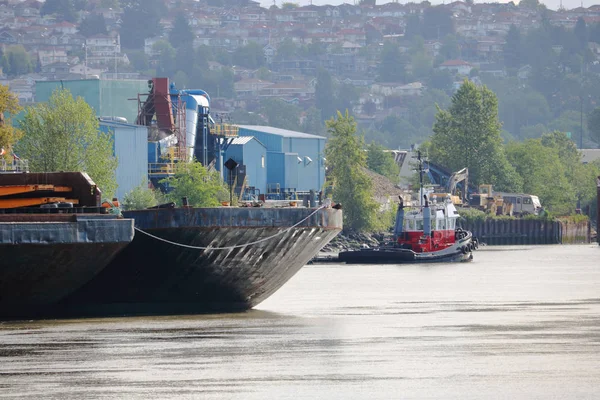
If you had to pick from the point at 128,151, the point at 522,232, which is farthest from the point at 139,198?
the point at 522,232

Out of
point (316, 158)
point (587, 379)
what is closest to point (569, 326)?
point (587, 379)

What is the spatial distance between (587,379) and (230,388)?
5.36 meters

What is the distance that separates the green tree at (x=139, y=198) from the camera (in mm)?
74194

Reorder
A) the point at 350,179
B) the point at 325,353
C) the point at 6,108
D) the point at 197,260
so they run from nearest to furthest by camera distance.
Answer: the point at 325,353, the point at 197,260, the point at 6,108, the point at 350,179

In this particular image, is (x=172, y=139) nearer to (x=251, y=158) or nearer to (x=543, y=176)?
(x=251, y=158)

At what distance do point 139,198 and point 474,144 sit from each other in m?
80.7

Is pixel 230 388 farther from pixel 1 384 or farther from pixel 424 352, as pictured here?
pixel 424 352

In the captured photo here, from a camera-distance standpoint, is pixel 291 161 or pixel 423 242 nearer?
pixel 423 242

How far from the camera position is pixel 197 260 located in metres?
33.9

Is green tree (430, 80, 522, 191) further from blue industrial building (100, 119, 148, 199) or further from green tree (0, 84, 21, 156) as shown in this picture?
green tree (0, 84, 21, 156)

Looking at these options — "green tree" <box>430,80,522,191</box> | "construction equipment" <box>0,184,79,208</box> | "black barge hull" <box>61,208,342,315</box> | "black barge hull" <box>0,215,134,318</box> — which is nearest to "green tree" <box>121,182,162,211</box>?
"black barge hull" <box>61,208,342,315</box>

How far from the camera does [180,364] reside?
24.8 metres

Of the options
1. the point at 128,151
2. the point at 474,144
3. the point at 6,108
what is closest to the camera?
the point at 6,108

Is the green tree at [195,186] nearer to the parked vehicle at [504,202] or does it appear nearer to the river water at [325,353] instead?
the river water at [325,353]
